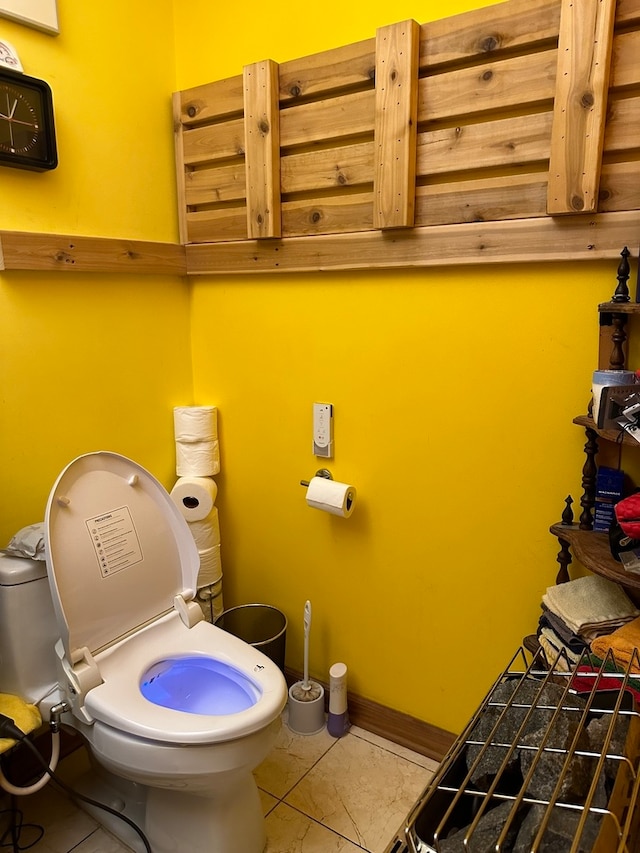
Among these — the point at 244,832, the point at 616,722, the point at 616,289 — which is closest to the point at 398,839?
the point at 616,722

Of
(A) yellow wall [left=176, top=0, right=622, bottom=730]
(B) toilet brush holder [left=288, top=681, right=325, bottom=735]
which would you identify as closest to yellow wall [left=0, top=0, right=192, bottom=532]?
(A) yellow wall [left=176, top=0, right=622, bottom=730]

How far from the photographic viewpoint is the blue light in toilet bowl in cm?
142

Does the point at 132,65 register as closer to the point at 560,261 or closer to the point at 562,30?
the point at 562,30

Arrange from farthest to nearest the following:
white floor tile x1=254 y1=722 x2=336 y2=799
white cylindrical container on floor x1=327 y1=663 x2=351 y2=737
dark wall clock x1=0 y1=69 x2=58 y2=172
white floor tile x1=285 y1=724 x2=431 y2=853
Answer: white cylindrical container on floor x1=327 y1=663 x2=351 y2=737, white floor tile x1=254 y1=722 x2=336 y2=799, white floor tile x1=285 y1=724 x2=431 y2=853, dark wall clock x1=0 y1=69 x2=58 y2=172

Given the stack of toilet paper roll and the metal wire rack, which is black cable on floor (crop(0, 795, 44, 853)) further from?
the metal wire rack

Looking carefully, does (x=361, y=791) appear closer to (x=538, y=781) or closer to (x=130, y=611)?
(x=130, y=611)

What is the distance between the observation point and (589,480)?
1358mm

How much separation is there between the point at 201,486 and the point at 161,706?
2.38 ft

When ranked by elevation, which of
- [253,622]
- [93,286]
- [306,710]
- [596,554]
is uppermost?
[93,286]

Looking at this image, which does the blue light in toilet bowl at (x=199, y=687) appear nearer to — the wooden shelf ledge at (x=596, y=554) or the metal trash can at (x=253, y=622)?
the metal trash can at (x=253, y=622)

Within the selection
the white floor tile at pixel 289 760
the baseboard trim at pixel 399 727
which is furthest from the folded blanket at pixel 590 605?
the white floor tile at pixel 289 760

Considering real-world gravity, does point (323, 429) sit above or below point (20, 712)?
above

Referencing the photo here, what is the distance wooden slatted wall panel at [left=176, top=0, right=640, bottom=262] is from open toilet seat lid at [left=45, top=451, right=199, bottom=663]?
82 cm

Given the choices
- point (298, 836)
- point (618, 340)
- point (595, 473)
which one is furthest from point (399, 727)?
point (618, 340)
